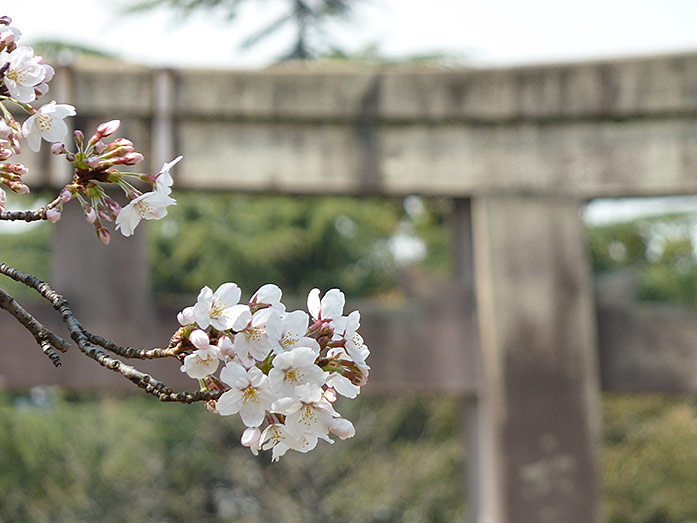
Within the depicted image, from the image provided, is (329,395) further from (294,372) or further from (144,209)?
(144,209)

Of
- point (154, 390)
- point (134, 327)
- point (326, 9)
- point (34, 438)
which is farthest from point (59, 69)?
point (34, 438)

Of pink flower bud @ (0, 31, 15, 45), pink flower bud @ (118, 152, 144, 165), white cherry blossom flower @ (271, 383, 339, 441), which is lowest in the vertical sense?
white cherry blossom flower @ (271, 383, 339, 441)

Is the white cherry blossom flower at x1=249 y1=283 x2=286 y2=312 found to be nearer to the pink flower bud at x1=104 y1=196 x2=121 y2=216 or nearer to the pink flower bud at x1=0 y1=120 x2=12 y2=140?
the pink flower bud at x1=104 y1=196 x2=121 y2=216

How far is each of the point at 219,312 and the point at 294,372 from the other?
0.45 ft

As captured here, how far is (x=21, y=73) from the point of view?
4.88ft

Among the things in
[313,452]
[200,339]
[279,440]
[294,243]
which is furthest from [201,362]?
[294,243]

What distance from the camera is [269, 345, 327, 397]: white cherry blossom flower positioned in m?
1.24

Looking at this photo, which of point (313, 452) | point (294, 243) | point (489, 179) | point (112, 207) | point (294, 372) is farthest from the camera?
point (294, 243)

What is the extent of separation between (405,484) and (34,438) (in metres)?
4.69

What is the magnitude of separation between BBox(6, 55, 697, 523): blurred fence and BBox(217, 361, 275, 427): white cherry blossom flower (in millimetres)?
3305

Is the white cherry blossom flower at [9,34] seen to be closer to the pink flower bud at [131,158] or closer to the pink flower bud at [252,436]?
the pink flower bud at [131,158]

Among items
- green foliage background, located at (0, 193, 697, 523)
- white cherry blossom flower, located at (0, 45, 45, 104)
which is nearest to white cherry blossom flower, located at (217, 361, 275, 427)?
white cherry blossom flower, located at (0, 45, 45, 104)

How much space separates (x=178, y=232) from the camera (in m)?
13.6

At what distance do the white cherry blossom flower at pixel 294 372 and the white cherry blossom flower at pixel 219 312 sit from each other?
74 mm
